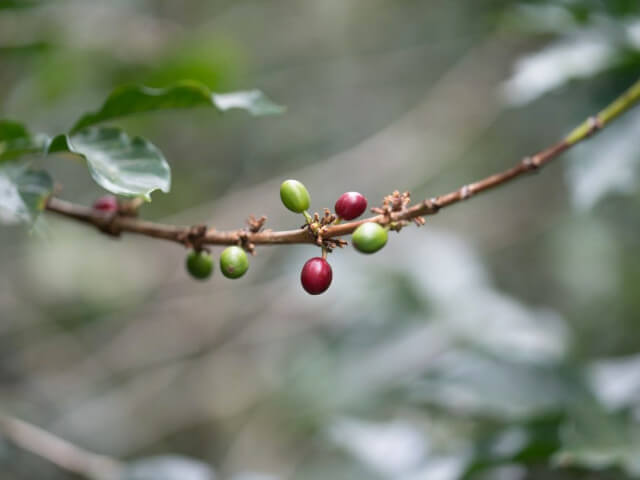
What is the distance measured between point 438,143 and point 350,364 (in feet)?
6.02

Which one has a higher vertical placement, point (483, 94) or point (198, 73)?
point (483, 94)

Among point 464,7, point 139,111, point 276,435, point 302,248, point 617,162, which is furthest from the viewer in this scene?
point 464,7

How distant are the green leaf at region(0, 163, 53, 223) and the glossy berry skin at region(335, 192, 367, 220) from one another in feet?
1.43

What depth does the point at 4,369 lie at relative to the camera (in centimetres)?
274

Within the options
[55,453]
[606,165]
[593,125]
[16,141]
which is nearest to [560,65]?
[606,165]

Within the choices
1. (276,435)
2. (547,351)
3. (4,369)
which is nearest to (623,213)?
(547,351)

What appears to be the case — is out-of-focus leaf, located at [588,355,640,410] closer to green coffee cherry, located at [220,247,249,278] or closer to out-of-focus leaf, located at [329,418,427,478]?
out-of-focus leaf, located at [329,418,427,478]

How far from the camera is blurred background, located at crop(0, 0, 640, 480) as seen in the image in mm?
1414

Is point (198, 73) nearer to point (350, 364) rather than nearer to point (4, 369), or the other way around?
point (350, 364)

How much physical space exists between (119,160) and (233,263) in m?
0.25

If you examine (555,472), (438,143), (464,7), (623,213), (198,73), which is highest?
(464,7)

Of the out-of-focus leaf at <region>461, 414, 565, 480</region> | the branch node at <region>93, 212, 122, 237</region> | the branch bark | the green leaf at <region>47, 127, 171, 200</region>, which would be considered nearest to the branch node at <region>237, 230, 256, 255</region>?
the branch bark

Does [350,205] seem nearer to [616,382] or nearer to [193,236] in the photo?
[193,236]

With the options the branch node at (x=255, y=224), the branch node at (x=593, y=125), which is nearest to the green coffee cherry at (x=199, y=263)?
the branch node at (x=255, y=224)
